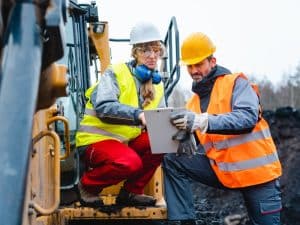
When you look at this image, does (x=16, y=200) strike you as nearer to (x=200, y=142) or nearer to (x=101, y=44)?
(x=200, y=142)

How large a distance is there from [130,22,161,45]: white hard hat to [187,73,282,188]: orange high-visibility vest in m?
0.56

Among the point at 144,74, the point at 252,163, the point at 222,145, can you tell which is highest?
the point at 144,74

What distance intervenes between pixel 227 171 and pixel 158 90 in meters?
0.84

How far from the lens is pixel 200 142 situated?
14.7 feet

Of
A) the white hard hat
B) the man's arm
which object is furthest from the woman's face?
the man's arm

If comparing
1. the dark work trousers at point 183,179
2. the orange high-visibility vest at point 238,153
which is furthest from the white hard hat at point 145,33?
the dark work trousers at point 183,179

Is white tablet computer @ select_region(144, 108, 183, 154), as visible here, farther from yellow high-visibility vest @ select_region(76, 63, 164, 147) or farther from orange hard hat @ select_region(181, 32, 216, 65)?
orange hard hat @ select_region(181, 32, 216, 65)

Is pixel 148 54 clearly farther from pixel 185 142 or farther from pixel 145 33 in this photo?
pixel 185 142

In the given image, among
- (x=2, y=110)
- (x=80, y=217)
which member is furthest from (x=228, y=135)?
(x=2, y=110)

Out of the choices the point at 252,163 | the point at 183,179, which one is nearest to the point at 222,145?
the point at 252,163

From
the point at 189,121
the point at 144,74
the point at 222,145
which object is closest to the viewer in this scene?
the point at 189,121

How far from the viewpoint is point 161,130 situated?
3832 millimetres

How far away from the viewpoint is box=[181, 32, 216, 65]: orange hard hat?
170 inches

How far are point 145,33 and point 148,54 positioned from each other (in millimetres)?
153
